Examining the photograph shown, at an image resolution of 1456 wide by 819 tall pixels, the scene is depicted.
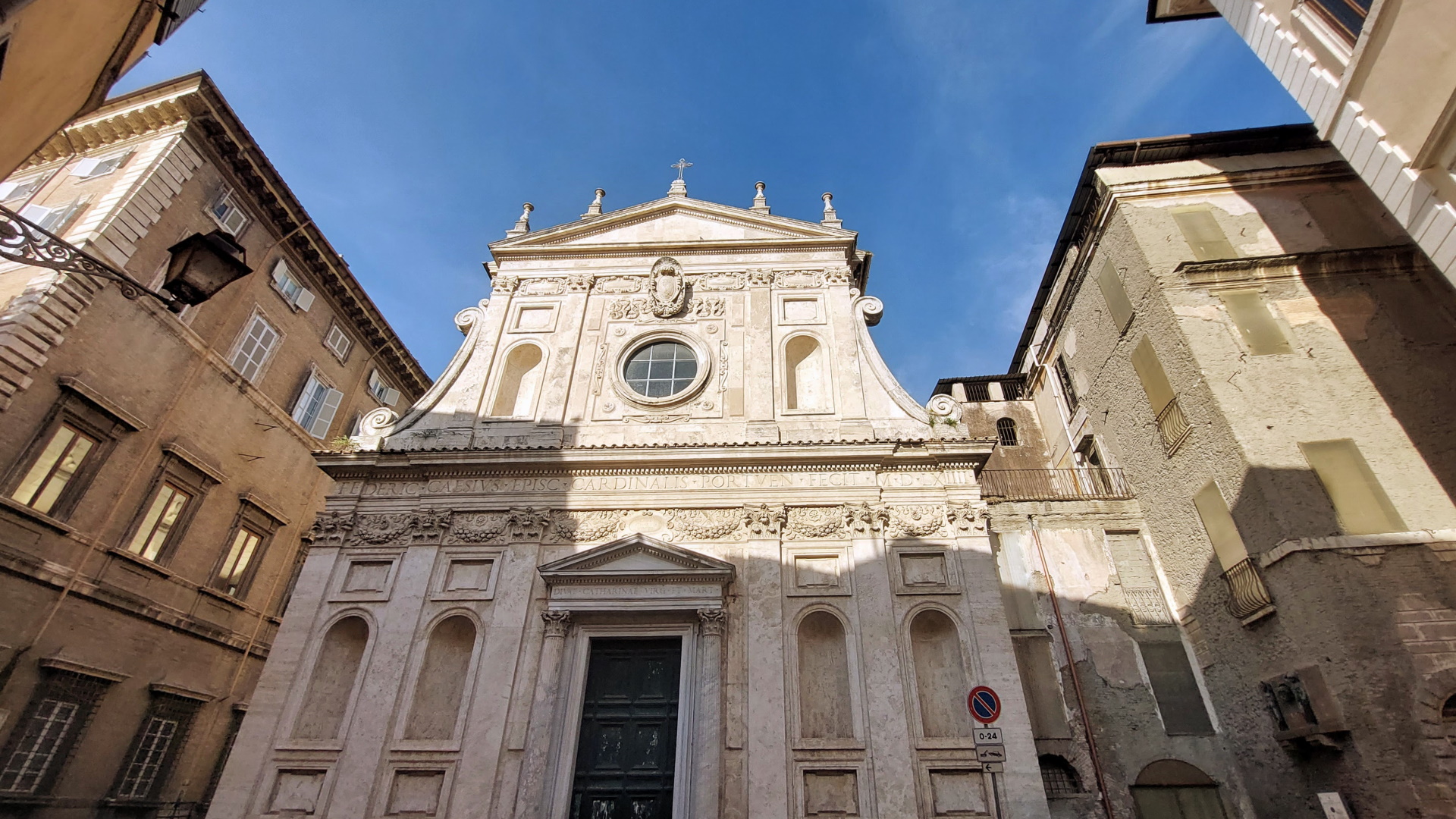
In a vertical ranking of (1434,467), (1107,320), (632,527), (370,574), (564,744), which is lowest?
(564,744)

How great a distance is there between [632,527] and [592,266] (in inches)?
251

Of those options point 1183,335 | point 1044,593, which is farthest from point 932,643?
point 1183,335

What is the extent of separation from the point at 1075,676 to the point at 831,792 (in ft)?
19.1

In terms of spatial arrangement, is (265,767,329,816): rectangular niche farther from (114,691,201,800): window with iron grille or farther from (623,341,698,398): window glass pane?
(623,341,698,398): window glass pane

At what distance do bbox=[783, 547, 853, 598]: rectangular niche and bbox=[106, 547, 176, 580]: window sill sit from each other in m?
11.9

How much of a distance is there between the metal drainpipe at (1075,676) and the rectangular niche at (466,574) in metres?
10.0

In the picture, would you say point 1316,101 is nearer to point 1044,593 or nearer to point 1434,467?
point 1434,467

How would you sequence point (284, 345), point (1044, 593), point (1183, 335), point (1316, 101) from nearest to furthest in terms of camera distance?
point (1316, 101)
point (1183, 335)
point (1044, 593)
point (284, 345)

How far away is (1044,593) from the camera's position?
13.8m

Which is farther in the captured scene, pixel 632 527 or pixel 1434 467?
pixel 632 527

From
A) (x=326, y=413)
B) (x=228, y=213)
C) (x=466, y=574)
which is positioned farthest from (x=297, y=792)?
(x=228, y=213)

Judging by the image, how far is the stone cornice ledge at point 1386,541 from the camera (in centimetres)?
1005

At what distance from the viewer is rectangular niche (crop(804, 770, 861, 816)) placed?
9.30 meters

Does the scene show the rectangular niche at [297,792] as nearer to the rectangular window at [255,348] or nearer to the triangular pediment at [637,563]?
the triangular pediment at [637,563]
